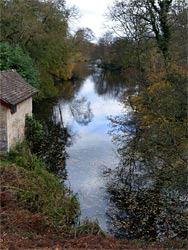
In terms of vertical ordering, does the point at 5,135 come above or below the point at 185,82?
below

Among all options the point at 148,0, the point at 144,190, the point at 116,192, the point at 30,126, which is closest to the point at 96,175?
the point at 116,192

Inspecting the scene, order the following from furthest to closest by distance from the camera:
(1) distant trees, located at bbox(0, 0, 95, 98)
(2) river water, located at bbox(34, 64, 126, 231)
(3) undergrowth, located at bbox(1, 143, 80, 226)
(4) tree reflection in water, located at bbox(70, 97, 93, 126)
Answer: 1. (4) tree reflection in water, located at bbox(70, 97, 93, 126)
2. (1) distant trees, located at bbox(0, 0, 95, 98)
3. (2) river water, located at bbox(34, 64, 126, 231)
4. (3) undergrowth, located at bbox(1, 143, 80, 226)

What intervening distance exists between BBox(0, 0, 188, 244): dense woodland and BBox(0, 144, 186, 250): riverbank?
4.24ft

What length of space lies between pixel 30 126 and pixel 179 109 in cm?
905

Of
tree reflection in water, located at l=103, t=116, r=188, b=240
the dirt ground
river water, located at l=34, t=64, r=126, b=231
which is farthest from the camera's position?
river water, located at l=34, t=64, r=126, b=231

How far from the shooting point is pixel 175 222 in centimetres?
838

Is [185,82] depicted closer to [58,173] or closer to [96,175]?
[96,175]

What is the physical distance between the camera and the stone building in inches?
453

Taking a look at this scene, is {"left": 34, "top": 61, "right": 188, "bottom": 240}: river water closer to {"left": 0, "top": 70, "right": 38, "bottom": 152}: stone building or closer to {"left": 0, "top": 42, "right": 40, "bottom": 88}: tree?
{"left": 0, "top": 70, "right": 38, "bottom": 152}: stone building

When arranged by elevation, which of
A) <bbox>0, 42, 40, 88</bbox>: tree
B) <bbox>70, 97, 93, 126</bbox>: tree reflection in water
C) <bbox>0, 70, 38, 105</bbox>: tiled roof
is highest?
<bbox>0, 42, 40, 88</bbox>: tree

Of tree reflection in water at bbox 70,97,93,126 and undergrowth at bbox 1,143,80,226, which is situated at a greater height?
tree reflection in water at bbox 70,97,93,126

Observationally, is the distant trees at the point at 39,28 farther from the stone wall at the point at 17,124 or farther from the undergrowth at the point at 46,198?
the undergrowth at the point at 46,198

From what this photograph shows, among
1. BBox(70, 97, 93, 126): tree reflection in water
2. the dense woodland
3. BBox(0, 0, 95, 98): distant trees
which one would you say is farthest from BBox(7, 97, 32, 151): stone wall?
BBox(0, 0, 95, 98): distant trees

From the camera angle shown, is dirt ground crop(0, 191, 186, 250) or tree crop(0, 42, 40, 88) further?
tree crop(0, 42, 40, 88)
